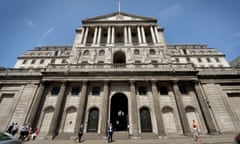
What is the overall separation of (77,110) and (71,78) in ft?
16.8

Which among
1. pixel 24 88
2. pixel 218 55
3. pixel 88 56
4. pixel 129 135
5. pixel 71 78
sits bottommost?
pixel 129 135

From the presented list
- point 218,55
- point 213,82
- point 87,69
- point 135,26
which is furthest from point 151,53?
point 218,55

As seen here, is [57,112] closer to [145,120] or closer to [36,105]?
[36,105]

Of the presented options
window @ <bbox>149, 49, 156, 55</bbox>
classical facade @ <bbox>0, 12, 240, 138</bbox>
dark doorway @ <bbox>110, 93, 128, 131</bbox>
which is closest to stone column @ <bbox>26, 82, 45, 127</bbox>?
classical facade @ <bbox>0, 12, 240, 138</bbox>

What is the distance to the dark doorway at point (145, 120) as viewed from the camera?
1726 centimetres

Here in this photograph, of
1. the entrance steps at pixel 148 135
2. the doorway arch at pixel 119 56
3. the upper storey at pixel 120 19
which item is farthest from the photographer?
the upper storey at pixel 120 19

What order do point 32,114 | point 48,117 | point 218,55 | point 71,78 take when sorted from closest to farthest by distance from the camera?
point 32,114 → point 48,117 → point 71,78 → point 218,55

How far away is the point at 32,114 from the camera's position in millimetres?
17062

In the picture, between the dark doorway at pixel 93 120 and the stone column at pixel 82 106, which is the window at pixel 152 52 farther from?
the dark doorway at pixel 93 120

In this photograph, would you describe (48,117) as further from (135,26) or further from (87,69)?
(135,26)

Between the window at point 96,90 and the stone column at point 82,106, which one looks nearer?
the stone column at point 82,106

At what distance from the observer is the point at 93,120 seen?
18047 millimetres

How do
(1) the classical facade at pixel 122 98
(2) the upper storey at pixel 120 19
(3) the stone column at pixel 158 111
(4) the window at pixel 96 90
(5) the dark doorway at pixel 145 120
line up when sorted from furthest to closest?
(2) the upper storey at pixel 120 19 → (4) the window at pixel 96 90 → (5) the dark doorway at pixel 145 120 → (1) the classical facade at pixel 122 98 → (3) the stone column at pixel 158 111

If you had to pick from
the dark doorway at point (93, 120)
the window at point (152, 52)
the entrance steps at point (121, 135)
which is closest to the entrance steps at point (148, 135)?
the entrance steps at point (121, 135)
